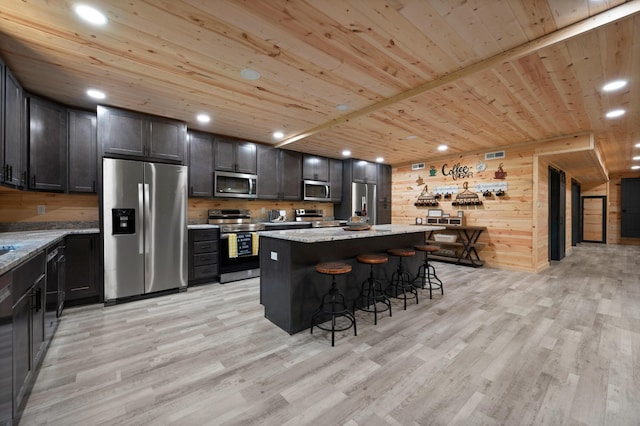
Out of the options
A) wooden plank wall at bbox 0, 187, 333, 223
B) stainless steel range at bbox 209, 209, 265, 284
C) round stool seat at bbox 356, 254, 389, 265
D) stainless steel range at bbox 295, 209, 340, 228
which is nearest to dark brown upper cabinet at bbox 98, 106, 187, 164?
wooden plank wall at bbox 0, 187, 333, 223

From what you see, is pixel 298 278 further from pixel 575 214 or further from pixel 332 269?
Result: pixel 575 214

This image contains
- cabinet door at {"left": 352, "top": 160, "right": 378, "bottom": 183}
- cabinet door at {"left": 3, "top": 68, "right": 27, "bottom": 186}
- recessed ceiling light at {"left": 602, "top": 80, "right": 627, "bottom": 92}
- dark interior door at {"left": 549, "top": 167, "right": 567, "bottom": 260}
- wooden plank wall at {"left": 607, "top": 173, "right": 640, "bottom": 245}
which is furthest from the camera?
wooden plank wall at {"left": 607, "top": 173, "right": 640, "bottom": 245}

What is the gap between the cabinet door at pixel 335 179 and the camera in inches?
258

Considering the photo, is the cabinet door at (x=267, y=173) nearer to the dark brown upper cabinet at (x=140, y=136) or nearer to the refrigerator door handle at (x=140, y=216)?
the dark brown upper cabinet at (x=140, y=136)

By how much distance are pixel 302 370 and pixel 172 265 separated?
9.09ft

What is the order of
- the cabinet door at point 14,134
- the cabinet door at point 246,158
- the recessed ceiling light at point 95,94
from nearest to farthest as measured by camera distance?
the cabinet door at point 14,134, the recessed ceiling light at point 95,94, the cabinet door at point 246,158

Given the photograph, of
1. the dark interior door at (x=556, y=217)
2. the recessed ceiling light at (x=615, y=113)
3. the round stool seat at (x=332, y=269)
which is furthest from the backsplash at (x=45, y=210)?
the dark interior door at (x=556, y=217)

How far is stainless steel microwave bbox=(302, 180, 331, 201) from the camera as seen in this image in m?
5.99

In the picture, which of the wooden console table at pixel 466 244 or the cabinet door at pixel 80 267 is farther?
the wooden console table at pixel 466 244

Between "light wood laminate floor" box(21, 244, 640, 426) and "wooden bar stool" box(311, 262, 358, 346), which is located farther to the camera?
"wooden bar stool" box(311, 262, 358, 346)

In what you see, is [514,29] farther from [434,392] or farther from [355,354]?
[355,354]

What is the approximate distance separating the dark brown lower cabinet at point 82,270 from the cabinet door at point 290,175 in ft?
10.3

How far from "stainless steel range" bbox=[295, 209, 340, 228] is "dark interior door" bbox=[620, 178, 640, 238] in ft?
33.8

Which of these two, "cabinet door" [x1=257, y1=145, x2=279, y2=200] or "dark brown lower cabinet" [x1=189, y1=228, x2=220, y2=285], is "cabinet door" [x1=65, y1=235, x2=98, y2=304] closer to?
"dark brown lower cabinet" [x1=189, y1=228, x2=220, y2=285]
